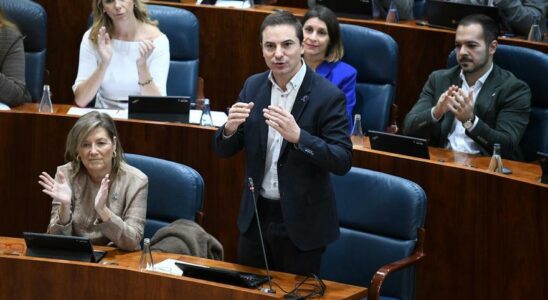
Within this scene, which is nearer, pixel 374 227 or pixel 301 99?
pixel 301 99

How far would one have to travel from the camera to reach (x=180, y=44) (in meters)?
5.17

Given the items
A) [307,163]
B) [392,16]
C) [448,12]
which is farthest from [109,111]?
[448,12]

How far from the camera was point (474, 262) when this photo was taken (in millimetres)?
4035

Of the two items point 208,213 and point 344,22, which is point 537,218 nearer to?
point 208,213

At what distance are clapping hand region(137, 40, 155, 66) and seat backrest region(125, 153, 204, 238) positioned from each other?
87 cm

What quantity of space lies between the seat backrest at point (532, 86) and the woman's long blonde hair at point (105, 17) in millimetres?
1480

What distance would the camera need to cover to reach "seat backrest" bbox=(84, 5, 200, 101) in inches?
202

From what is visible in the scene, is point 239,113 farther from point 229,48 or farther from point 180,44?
point 229,48

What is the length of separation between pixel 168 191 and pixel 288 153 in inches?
25.2

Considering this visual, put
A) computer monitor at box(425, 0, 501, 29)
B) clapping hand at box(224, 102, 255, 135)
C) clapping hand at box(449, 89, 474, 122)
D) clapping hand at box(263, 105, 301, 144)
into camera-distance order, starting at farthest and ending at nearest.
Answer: computer monitor at box(425, 0, 501, 29) → clapping hand at box(449, 89, 474, 122) → clapping hand at box(224, 102, 255, 135) → clapping hand at box(263, 105, 301, 144)

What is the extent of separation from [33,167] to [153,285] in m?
1.36

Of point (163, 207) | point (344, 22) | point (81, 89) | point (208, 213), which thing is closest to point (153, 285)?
point (163, 207)

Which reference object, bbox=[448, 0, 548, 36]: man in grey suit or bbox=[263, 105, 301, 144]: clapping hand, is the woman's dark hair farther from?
bbox=[263, 105, 301, 144]: clapping hand

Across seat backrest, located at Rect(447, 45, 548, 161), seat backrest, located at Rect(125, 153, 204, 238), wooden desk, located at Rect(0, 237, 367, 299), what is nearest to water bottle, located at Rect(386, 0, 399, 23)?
seat backrest, located at Rect(447, 45, 548, 161)
